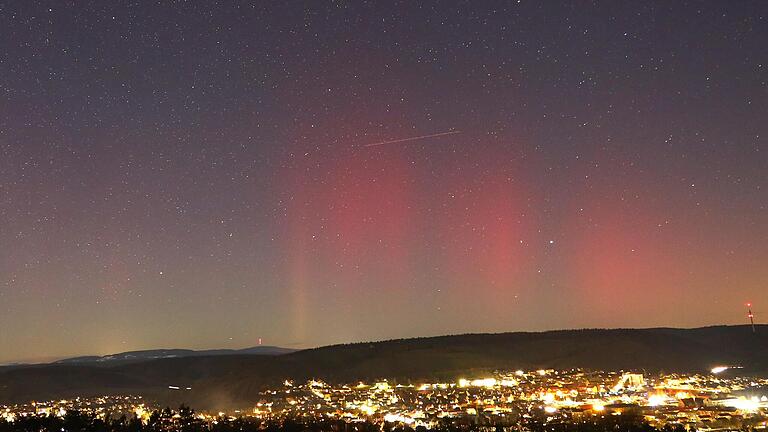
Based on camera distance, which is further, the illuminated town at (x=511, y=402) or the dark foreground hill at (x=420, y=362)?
the dark foreground hill at (x=420, y=362)

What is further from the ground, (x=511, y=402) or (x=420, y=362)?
(x=420, y=362)

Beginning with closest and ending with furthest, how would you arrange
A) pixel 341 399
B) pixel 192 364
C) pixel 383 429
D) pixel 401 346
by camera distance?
pixel 383 429 < pixel 341 399 < pixel 401 346 < pixel 192 364

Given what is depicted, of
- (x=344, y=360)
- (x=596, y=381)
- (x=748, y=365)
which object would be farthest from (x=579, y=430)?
(x=344, y=360)

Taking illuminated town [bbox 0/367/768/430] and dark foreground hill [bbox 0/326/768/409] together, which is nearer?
illuminated town [bbox 0/367/768/430]

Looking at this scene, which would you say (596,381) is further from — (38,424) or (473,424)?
(38,424)

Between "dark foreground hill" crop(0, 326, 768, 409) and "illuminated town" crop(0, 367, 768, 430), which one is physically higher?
"dark foreground hill" crop(0, 326, 768, 409)
